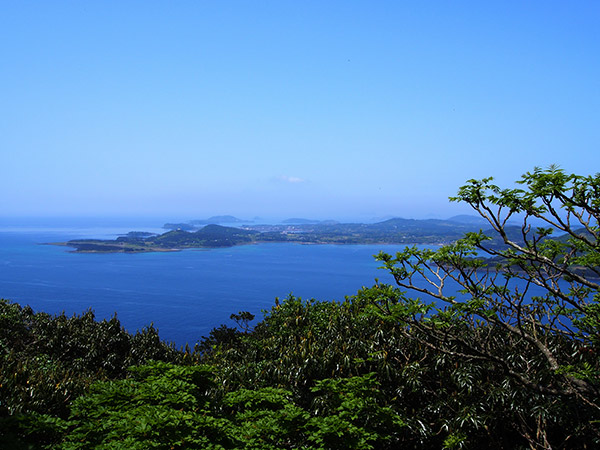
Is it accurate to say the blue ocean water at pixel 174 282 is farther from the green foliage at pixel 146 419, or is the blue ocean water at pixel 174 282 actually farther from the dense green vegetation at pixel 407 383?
the green foliage at pixel 146 419

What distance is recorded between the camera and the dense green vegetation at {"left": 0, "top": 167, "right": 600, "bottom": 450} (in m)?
5.41

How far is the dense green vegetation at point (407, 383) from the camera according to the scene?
5.41m

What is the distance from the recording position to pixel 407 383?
8180mm

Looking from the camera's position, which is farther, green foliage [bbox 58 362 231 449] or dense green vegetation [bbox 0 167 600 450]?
dense green vegetation [bbox 0 167 600 450]

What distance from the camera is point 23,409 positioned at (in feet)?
20.4

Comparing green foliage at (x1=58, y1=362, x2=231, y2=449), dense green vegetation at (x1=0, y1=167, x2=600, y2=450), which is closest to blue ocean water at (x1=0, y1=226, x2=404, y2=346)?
dense green vegetation at (x1=0, y1=167, x2=600, y2=450)

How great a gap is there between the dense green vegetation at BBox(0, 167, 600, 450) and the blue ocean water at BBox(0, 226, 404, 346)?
33292 millimetres

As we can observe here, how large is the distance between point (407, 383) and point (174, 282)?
67797 mm

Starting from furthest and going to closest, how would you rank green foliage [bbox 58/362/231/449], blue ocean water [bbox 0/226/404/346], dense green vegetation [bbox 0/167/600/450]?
blue ocean water [bbox 0/226/404/346] → dense green vegetation [bbox 0/167/600/450] → green foliage [bbox 58/362/231/449]

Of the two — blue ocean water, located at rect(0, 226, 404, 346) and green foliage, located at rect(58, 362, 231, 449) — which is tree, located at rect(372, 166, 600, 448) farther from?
blue ocean water, located at rect(0, 226, 404, 346)

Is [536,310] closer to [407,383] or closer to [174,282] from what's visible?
[407,383]

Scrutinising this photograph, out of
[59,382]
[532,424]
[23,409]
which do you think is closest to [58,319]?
[59,382]

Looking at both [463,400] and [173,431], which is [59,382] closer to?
[173,431]

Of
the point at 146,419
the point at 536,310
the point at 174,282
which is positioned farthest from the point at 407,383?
the point at 174,282
